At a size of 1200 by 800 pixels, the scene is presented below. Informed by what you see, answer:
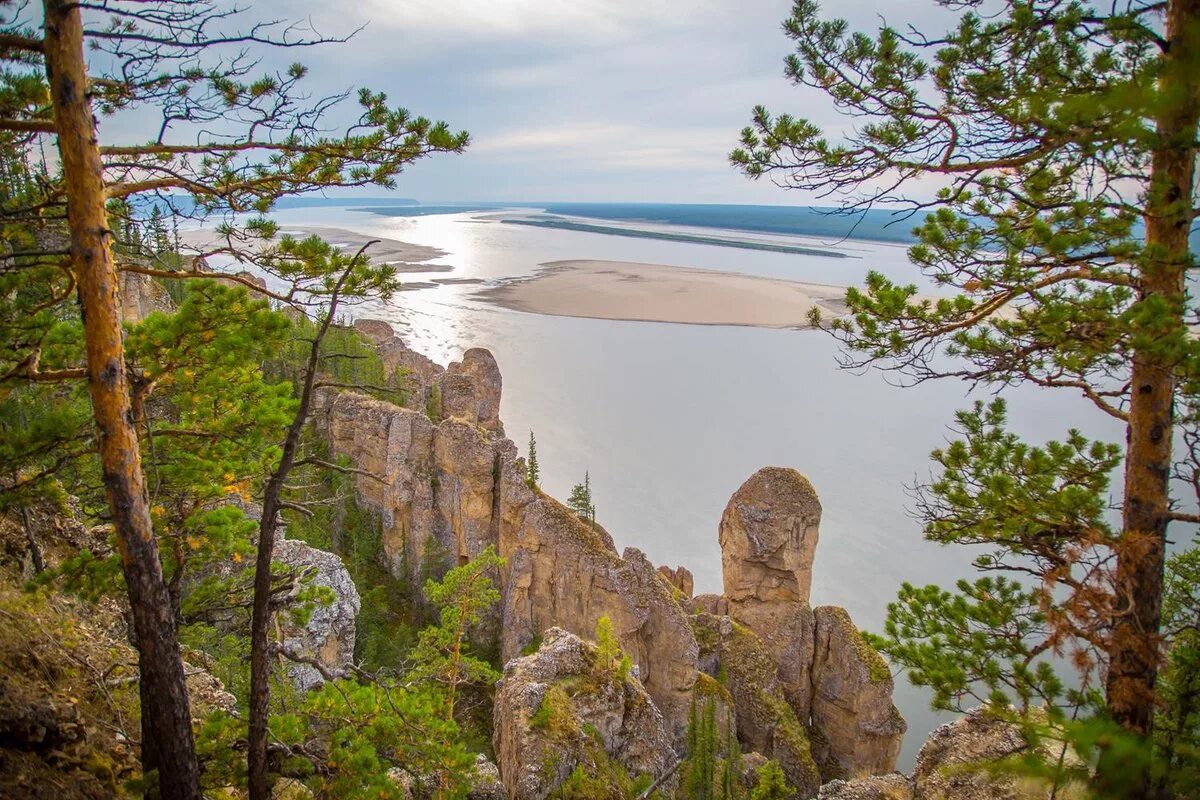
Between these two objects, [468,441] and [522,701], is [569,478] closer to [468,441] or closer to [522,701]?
[468,441]

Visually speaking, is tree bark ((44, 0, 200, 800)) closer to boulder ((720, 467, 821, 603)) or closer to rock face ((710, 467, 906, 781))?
rock face ((710, 467, 906, 781))

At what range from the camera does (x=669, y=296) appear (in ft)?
292

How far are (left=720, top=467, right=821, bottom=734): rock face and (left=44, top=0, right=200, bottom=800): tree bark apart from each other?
20.8 metres

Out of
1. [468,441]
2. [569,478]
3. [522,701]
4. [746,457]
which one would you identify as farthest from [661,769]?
[746,457]

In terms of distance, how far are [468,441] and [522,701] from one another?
1801 centimetres

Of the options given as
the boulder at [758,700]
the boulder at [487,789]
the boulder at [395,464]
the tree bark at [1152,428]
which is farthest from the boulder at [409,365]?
the tree bark at [1152,428]

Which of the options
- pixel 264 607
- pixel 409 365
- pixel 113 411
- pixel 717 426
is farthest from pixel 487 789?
pixel 409 365

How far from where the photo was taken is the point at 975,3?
5977 millimetres

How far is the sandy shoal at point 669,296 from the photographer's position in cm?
7781

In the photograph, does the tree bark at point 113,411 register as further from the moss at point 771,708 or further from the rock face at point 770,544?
the rock face at point 770,544

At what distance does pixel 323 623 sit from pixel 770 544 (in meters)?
15.1

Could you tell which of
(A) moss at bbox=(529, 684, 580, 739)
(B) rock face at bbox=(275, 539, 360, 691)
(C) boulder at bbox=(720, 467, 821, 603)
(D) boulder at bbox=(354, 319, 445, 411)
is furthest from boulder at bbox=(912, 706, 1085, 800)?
(D) boulder at bbox=(354, 319, 445, 411)

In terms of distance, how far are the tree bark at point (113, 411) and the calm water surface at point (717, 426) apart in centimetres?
1598

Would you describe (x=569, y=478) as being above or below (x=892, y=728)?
above
